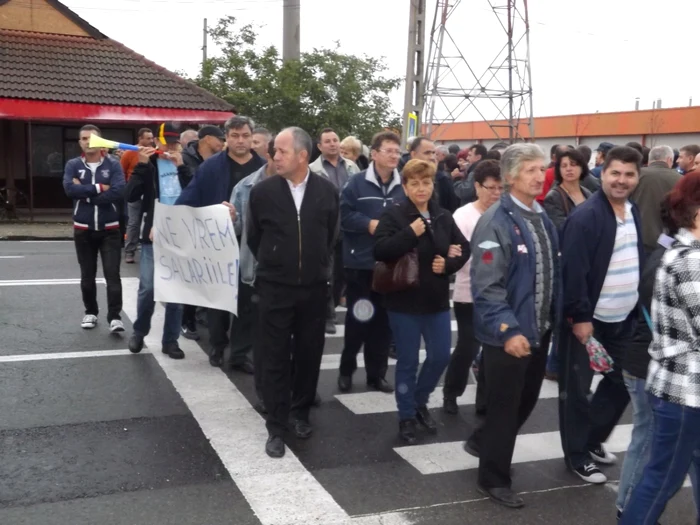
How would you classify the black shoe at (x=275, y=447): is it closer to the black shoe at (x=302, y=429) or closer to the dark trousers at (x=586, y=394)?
the black shoe at (x=302, y=429)

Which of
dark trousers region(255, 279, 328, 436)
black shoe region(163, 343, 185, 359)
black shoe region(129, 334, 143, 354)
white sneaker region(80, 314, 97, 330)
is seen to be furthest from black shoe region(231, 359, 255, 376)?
white sneaker region(80, 314, 97, 330)

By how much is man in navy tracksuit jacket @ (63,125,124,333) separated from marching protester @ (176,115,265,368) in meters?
1.46

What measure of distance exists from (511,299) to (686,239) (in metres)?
1.14

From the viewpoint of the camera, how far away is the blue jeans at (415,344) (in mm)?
5094

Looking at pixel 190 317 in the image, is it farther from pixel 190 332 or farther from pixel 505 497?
pixel 505 497

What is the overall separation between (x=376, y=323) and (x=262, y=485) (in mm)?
2027

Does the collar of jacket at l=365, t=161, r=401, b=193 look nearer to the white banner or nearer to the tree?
the white banner

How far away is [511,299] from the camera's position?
422 cm

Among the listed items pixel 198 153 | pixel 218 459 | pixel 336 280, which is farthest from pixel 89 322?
pixel 218 459

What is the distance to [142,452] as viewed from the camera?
15.9 feet

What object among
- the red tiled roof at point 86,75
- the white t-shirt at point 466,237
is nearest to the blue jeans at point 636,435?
the white t-shirt at point 466,237

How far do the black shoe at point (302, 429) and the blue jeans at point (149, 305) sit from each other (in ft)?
6.85

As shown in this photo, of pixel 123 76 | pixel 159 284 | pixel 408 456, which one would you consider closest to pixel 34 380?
pixel 159 284

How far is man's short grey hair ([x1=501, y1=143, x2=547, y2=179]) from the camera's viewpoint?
430cm
